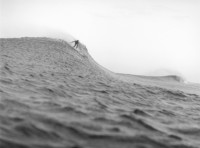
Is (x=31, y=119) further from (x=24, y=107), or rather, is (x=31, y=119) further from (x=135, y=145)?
(x=135, y=145)

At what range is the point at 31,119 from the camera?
24.6 feet

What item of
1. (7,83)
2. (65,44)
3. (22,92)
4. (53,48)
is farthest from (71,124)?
(65,44)

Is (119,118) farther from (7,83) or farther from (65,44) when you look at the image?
(65,44)

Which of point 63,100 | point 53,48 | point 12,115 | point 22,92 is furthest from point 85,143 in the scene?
point 53,48

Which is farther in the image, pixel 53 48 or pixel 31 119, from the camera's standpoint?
pixel 53 48

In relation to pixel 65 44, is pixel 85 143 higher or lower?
lower

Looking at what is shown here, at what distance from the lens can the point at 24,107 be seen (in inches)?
333

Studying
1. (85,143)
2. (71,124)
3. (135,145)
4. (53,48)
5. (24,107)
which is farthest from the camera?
(53,48)

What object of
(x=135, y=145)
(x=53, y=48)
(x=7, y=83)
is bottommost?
(x=135, y=145)

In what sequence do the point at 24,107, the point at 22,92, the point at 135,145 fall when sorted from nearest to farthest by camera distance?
the point at 135,145 → the point at 24,107 → the point at 22,92

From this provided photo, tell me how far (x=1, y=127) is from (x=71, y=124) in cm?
192

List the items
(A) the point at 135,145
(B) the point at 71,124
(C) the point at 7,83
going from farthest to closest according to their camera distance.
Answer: (C) the point at 7,83 → (B) the point at 71,124 → (A) the point at 135,145

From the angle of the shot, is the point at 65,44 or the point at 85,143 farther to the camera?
the point at 65,44

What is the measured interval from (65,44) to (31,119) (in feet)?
108
